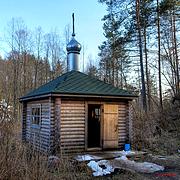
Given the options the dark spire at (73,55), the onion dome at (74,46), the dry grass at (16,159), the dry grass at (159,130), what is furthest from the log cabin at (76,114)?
the dry grass at (16,159)

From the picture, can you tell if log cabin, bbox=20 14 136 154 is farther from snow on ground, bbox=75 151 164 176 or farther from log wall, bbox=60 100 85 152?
snow on ground, bbox=75 151 164 176

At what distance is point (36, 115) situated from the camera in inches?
462

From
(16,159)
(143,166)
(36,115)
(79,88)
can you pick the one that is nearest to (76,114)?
(79,88)

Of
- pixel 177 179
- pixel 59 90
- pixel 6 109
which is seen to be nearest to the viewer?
pixel 6 109

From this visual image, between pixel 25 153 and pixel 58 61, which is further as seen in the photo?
pixel 58 61

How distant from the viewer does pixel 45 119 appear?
10469mm

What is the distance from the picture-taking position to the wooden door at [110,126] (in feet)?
35.7

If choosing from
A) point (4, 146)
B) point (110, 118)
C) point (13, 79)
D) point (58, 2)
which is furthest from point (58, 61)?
point (4, 146)

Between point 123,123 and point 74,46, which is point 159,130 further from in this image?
point 74,46

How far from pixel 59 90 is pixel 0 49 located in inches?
628

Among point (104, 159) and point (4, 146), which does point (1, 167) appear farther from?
point (104, 159)

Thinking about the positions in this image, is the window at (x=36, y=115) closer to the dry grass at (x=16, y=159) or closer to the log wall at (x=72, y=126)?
the log wall at (x=72, y=126)

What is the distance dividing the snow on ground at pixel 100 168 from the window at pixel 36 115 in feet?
12.3

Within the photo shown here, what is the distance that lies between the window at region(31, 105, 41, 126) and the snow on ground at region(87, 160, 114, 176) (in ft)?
12.3
